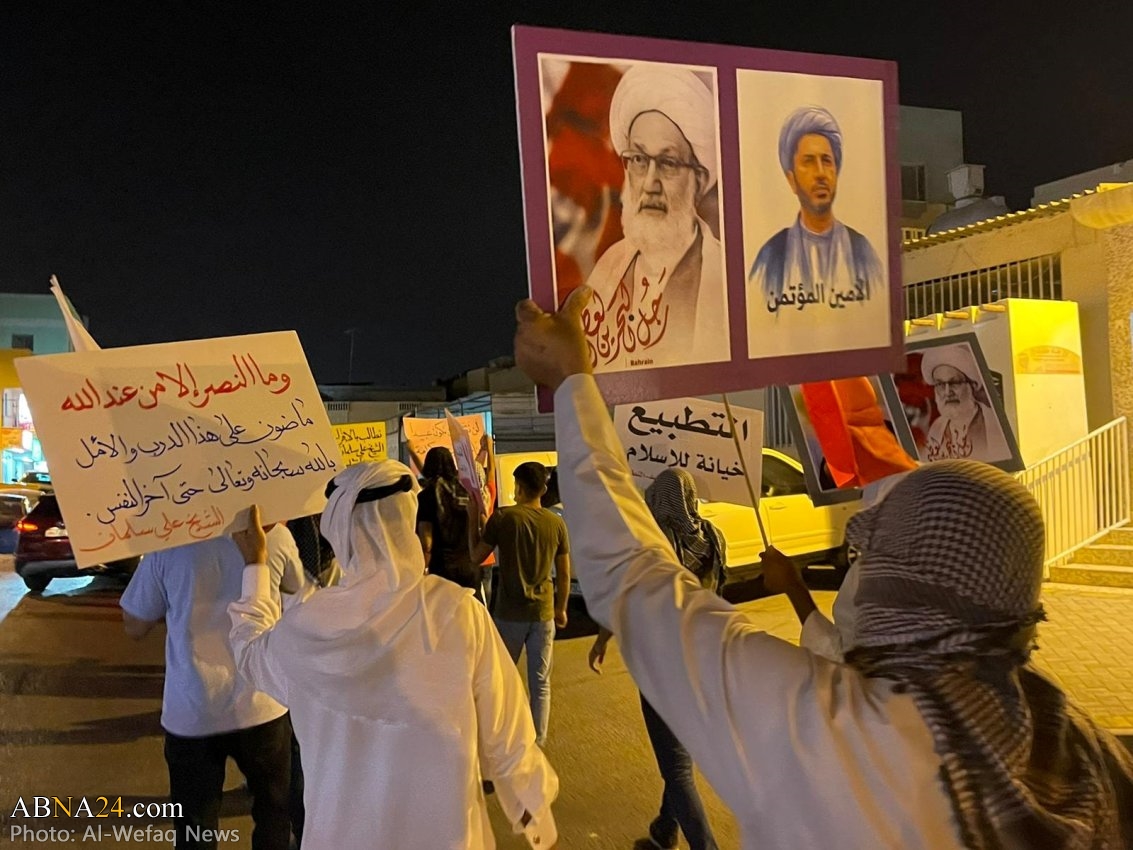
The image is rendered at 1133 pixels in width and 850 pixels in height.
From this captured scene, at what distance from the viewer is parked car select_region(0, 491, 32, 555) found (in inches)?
742

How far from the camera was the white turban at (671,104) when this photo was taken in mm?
2117

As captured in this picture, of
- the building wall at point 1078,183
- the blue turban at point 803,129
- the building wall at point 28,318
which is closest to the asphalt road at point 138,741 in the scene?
the blue turban at point 803,129

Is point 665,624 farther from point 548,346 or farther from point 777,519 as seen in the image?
point 777,519

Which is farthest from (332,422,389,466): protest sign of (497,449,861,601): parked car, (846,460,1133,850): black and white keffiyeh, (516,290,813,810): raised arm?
(846,460,1133,850): black and white keffiyeh

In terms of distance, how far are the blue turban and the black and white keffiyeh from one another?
1.24 meters

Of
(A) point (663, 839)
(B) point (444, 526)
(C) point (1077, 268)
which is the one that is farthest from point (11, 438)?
(A) point (663, 839)

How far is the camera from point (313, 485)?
120 inches

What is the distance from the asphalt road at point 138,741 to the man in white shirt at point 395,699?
0.33 ft

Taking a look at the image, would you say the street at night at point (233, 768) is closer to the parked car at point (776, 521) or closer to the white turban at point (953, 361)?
the parked car at point (776, 521)

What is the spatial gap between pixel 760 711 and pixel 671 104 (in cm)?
151

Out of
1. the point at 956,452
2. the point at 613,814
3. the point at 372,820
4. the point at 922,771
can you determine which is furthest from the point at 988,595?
the point at 613,814

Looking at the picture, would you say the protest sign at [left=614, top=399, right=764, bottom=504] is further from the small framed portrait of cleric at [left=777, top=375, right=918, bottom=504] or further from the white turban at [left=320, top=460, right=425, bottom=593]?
the white turban at [left=320, top=460, right=425, bottom=593]

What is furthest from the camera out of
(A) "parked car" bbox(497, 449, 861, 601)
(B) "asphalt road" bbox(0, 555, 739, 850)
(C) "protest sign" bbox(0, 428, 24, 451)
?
(C) "protest sign" bbox(0, 428, 24, 451)

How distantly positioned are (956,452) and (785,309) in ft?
4.65
